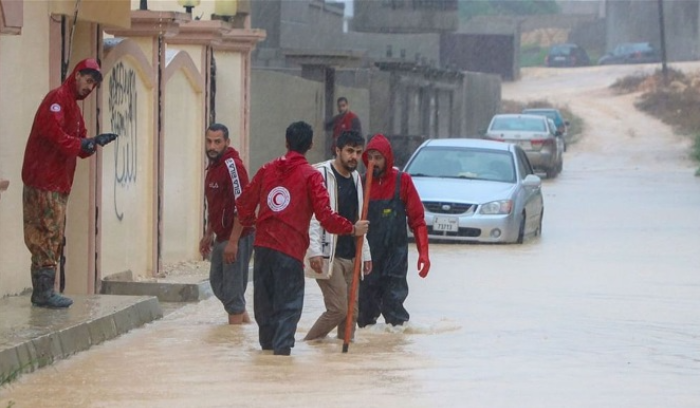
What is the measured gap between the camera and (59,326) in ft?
32.4

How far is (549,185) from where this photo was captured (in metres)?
34.3

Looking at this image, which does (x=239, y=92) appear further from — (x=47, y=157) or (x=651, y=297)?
(x=47, y=157)

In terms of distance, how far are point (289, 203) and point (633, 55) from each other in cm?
7207

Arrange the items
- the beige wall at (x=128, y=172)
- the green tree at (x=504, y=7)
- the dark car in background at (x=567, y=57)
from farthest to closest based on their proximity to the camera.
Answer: the green tree at (x=504, y=7), the dark car in background at (x=567, y=57), the beige wall at (x=128, y=172)

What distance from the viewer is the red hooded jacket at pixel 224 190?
11.3m

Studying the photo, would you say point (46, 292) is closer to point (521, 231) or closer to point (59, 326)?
point (59, 326)

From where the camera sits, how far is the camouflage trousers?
10312 mm

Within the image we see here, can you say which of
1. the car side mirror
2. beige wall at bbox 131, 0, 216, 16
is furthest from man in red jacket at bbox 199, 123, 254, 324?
the car side mirror

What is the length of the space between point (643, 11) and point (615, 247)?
6891 cm

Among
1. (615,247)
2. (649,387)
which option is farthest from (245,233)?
(615,247)

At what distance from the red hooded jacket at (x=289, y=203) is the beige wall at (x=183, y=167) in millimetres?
6286

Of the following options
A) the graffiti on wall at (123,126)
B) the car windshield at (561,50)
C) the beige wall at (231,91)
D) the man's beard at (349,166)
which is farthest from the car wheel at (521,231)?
the car windshield at (561,50)

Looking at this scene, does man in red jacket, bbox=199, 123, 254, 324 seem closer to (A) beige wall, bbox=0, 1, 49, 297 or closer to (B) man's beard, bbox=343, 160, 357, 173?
(B) man's beard, bbox=343, 160, 357, 173

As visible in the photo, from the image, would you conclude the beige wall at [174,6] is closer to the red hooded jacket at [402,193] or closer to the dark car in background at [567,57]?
the red hooded jacket at [402,193]
